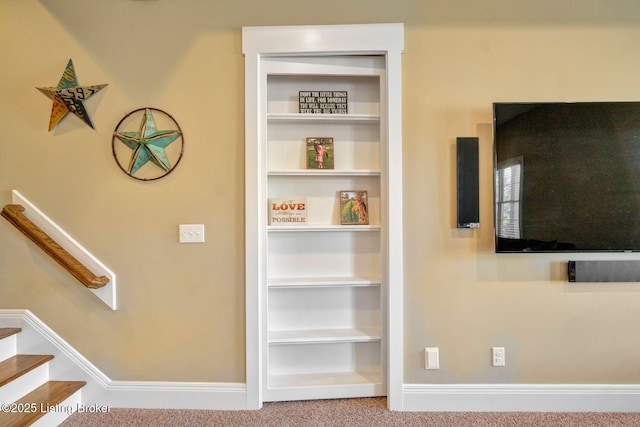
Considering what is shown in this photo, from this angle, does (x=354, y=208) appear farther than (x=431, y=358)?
Yes

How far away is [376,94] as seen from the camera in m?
2.02

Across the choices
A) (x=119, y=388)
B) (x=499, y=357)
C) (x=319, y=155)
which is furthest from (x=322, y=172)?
(x=119, y=388)

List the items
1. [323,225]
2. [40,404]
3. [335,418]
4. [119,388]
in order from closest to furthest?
[40,404], [335,418], [119,388], [323,225]

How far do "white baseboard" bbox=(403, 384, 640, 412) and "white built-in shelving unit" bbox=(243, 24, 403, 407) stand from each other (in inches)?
8.4

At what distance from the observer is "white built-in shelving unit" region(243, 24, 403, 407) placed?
72.8 inches

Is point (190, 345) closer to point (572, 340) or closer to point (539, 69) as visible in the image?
point (572, 340)

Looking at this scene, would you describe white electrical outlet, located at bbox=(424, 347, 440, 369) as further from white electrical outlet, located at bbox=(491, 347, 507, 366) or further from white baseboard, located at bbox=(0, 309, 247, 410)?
white baseboard, located at bbox=(0, 309, 247, 410)

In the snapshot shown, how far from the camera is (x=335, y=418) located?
176cm

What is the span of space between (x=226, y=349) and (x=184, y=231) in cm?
79

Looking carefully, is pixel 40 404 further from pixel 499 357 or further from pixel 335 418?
pixel 499 357

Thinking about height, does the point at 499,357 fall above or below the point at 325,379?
above

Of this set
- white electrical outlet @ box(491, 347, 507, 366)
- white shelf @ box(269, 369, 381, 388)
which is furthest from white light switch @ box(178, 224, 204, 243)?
white electrical outlet @ box(491, 347, 507, 366)

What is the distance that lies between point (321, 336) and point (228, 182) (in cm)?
114

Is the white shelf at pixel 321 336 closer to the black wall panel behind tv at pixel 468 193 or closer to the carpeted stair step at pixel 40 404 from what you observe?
the black wall panel behind tv at pixel 468 193
